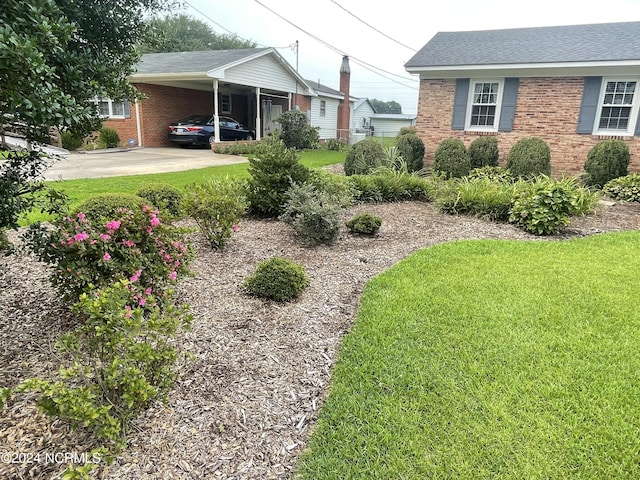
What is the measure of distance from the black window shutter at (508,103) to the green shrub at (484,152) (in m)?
0.79

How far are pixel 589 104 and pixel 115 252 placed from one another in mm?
12013

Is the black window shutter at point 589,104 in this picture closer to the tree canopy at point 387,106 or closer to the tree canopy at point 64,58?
the tree canopy at point 64,58

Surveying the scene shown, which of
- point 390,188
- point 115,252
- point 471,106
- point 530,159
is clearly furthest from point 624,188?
point 115,252

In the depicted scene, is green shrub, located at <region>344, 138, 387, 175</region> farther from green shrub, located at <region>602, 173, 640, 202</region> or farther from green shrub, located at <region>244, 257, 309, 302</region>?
green shrub, located at <region>244, 257, 309, 302</region>

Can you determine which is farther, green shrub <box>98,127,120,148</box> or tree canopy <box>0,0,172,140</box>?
green shrub <box>98,127,120,148</box>

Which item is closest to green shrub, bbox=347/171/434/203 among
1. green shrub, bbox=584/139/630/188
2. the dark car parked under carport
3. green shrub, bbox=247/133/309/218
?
green shrub, bbox=247/133/309/218

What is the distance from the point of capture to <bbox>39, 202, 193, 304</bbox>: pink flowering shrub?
2646mm

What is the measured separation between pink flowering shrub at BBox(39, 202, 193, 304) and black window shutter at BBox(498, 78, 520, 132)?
11.0 m

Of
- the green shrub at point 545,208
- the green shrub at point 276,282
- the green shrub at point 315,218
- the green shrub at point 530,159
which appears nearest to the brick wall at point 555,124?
the green shrub at point 530,159

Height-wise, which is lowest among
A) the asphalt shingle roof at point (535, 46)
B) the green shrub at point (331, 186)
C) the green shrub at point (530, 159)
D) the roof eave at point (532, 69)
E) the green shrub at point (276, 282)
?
the green shrub at point (276, 282)

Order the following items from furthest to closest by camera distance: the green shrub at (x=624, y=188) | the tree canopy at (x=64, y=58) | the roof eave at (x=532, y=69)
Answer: the roof eave at (x=532, y=69) → the green shrub at (x=624, y=188) → the tree canopy at (x=64, y=58)

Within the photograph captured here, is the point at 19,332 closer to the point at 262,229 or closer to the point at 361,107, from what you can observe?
the point at 262,229

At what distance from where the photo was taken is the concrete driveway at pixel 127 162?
Answer: 1066 cm

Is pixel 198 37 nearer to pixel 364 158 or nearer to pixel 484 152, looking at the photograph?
pixel 364 158
